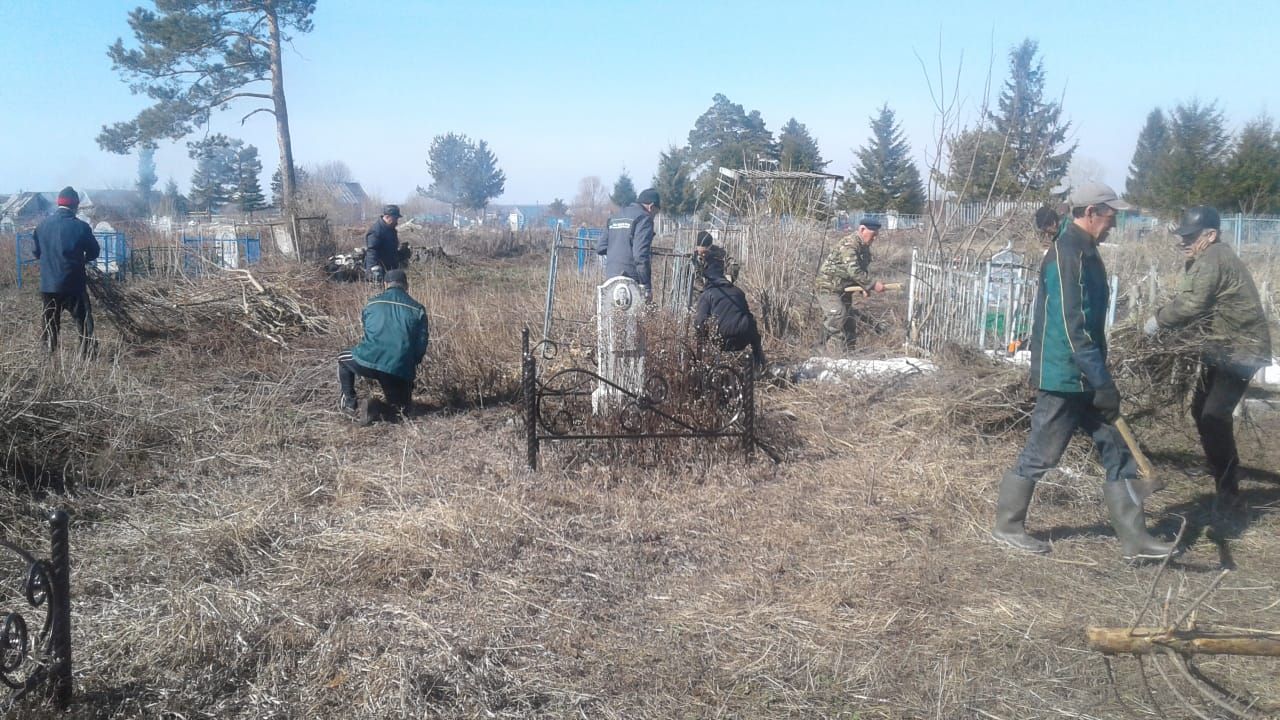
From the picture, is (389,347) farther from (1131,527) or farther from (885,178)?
(885,178)

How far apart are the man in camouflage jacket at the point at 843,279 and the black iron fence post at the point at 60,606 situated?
23.2 ft

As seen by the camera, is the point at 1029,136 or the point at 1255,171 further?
the point at 1255,171

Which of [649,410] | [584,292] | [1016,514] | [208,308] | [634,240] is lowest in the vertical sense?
[1016,514]

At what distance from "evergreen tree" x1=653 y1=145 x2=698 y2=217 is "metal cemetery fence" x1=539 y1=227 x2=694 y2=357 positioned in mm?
20710

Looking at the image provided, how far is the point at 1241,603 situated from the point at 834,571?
5.38 ft

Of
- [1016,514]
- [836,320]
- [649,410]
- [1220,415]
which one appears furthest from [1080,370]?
[836,320]

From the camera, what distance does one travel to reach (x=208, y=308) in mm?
9344

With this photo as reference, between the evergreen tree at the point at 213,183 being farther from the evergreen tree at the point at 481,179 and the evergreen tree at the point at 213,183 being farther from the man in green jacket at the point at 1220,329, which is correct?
the man in green jacket at the point at 1220,329

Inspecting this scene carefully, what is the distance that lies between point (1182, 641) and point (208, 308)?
29.5 ft

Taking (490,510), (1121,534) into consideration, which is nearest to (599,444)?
(490,510)

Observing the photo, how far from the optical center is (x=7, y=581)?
373cm

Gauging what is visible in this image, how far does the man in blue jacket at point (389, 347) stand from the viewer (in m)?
6.60

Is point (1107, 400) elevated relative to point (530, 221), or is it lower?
lower

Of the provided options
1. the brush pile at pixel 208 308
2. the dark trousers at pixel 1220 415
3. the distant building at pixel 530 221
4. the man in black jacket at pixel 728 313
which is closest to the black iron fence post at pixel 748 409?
the man in black jacket at pixel 728 313
